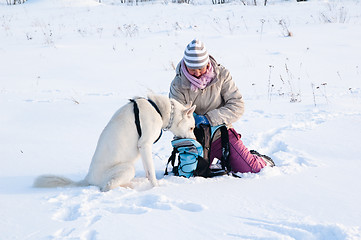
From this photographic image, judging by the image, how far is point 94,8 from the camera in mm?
21125

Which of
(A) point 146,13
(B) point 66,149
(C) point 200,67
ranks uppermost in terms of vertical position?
(A) point 146,13

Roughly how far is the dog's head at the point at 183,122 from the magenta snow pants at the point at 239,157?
41 centimetres

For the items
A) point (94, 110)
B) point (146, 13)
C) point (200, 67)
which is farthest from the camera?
point (146, 13)

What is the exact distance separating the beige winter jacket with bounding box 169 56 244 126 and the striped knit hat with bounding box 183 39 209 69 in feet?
0.76

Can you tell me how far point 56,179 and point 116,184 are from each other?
0.56m

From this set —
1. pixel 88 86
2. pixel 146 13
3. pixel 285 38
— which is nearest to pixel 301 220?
pixel 88 86

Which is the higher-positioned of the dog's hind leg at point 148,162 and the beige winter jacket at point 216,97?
the beige winter jacket at point 216,97

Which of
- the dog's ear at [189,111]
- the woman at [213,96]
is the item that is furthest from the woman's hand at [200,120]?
→ the dog's ear at [189,111]

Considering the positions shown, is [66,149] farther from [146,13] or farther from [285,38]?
[146,13]

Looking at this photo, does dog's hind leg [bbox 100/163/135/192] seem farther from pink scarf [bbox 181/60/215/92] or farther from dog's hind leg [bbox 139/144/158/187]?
pink scarf [bbox 181/60/215/92]

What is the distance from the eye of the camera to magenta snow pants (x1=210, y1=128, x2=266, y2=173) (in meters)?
4.09

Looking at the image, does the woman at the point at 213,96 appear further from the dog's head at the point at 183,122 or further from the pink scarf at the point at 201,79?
the dog's head at the point at 183,122

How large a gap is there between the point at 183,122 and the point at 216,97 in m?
0.52

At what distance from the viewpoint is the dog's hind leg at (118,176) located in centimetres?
350
